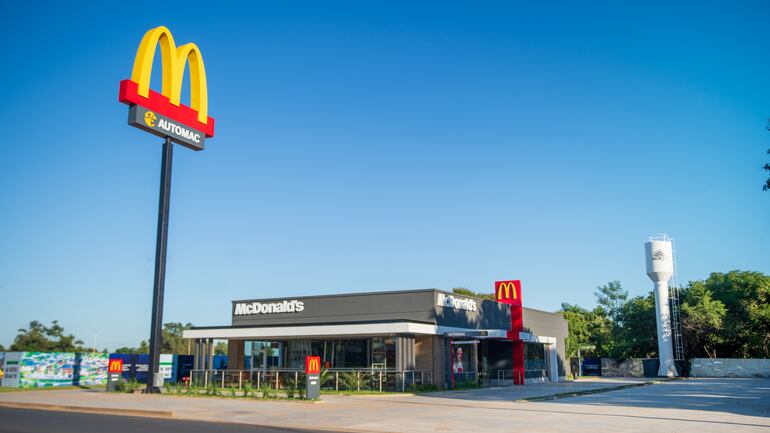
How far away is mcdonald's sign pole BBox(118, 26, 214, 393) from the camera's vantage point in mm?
31016

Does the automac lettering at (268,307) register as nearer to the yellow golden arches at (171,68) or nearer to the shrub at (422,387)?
the shrub at (422,387)

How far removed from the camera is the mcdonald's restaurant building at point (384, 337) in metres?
34.3

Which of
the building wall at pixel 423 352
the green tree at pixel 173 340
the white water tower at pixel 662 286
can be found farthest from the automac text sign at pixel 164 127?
the green tree at pixel 173 340

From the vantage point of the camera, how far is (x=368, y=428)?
16.2m

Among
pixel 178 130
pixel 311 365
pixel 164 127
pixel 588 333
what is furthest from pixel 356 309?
pixel 588 333

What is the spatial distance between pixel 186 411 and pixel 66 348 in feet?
220

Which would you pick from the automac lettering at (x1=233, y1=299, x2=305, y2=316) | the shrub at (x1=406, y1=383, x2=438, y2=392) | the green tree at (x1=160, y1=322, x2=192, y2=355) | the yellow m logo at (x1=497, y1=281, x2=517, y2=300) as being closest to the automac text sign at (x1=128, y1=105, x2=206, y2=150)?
the automac lettering at (x1=233, y1=299, x2=305, y2=316)

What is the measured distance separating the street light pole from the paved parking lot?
5.72 meters

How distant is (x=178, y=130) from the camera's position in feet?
110

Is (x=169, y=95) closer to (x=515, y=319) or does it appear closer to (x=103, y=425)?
(x=103, y=425)

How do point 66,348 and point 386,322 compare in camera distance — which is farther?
point 66,348

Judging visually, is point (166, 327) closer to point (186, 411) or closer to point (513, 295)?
point (513, 295)

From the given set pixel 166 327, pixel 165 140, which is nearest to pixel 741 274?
pixel 165 140

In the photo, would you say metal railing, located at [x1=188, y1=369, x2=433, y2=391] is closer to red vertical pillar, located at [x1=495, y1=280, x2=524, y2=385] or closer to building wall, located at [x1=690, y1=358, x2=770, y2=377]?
red vertical pillar, located at [x1=495, y1=280, x2=524, y2=385]
